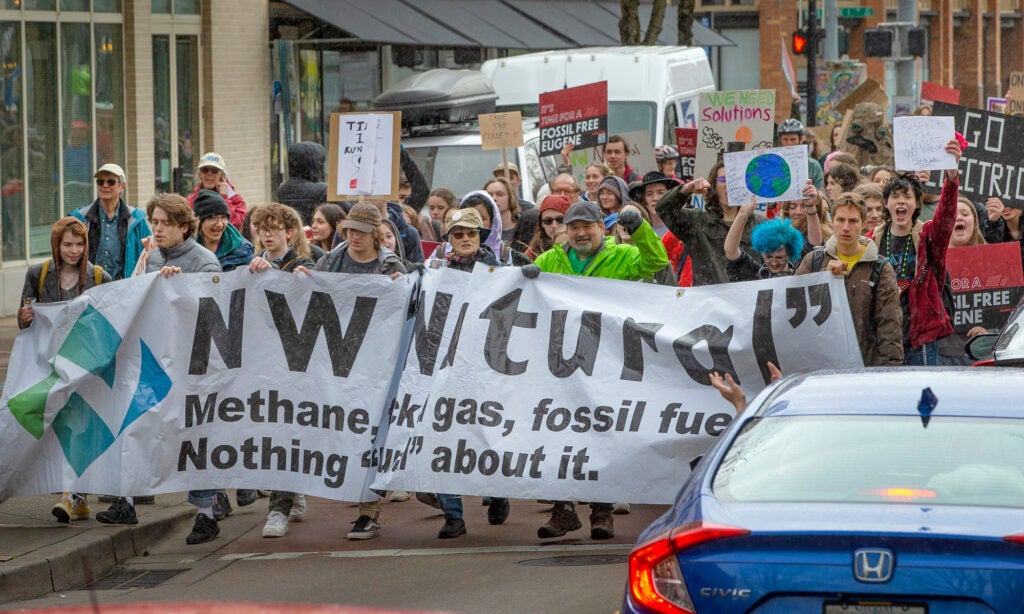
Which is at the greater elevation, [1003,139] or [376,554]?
[1003,139]

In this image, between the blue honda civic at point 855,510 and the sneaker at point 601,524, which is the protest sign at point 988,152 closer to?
the sneaker at point 601,524

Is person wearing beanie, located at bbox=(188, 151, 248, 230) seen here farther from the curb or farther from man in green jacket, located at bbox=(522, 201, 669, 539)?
man in green jacket, located at bbox=(522, 201, 669, 539)

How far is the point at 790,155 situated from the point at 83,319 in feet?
13.6

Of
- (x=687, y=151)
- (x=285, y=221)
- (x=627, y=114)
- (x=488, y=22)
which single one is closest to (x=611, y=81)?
(x=627, y=114)

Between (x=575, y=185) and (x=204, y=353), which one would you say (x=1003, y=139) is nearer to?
(x=575, y=185)

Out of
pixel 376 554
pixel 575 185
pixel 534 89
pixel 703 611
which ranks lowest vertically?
pixel 376 554

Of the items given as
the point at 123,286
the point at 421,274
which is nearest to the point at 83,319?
the point at 123,286

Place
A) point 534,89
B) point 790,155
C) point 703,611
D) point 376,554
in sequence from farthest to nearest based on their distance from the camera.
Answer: point 534,89 → point 790,155 → point 376,554 → point 703,611

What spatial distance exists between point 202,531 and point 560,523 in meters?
1.98

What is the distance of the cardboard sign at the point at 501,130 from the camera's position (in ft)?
51.5

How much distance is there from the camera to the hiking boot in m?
9.90

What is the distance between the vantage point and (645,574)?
185 inches

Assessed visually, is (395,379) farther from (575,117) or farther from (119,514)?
(575,117)

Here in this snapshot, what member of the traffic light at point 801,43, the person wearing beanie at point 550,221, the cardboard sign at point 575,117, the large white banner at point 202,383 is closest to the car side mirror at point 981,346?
the large white banner at point 202,383
